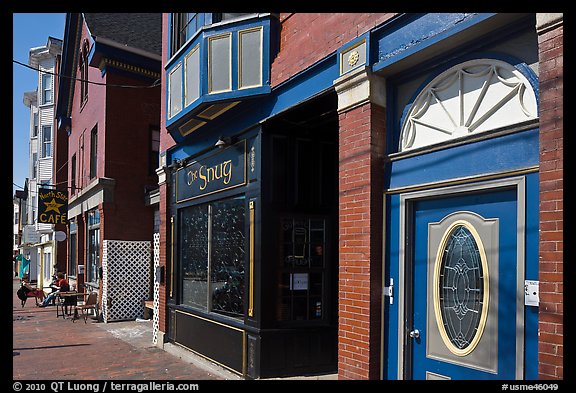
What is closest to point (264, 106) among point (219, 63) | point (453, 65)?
point (219, 63)

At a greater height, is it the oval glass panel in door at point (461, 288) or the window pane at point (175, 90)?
the window pane at point (175, 90)

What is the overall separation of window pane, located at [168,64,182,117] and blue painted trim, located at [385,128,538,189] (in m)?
5.08

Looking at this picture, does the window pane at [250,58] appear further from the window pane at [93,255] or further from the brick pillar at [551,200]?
the window pane at [93,255]

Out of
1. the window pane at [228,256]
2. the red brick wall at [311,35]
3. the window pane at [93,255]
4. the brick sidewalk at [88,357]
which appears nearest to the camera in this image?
the red brick wall at [311,35]

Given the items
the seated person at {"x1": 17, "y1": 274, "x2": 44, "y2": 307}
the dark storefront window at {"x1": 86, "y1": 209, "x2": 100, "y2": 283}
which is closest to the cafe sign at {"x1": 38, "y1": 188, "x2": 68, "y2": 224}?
the seated person at {"x1": 17, "y1": 274, "x2": 44, "y2": 307}

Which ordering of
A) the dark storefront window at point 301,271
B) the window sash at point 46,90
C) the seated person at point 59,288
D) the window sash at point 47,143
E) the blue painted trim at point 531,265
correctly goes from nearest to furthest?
the blue painted trim at point 531,265 → the dark storefront window at point 301,271 → the seated person at point 59,288 → the window sash at point 47,143 → the window sash at point 46,90

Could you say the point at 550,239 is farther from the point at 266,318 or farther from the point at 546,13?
the point at 266,318

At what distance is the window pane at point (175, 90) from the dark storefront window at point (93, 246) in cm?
854

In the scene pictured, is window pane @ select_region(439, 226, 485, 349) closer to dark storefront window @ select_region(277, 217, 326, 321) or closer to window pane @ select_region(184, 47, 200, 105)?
dark storefront window @ select_region(277, 217, 326, 321)

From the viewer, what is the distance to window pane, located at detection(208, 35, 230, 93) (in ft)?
24.6

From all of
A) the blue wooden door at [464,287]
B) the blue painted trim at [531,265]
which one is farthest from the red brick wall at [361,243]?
the blue painted trim at [531,265]

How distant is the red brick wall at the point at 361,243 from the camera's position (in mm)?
5074

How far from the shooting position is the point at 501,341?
3969 millimetres

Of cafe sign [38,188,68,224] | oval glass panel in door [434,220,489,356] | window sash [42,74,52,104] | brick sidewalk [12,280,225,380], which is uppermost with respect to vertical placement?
window sash [42,74,52,104]
